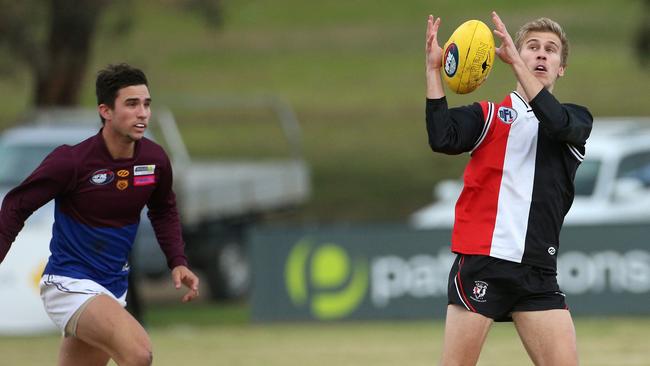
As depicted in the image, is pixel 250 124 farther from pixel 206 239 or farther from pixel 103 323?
pixel 103 323

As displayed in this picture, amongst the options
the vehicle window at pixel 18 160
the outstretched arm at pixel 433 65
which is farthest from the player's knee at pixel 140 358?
the vehicle window at pixel 18 160

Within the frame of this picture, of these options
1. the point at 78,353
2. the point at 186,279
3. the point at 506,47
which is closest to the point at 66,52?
the point at 186,279

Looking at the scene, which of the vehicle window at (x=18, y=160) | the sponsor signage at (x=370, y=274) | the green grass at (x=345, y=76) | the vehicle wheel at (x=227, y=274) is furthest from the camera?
the green grass at (x=345, y=76)

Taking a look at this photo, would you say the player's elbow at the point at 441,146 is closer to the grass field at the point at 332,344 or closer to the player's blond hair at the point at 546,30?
the player's blond hair at the point at 546,30

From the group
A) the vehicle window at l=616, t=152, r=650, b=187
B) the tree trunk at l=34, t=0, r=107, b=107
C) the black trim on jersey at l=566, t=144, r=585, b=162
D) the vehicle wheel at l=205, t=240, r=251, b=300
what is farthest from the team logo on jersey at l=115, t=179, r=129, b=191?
the tree trunk at l=34, t=0, r=107, b=107

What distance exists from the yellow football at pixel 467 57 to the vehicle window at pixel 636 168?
1071cm

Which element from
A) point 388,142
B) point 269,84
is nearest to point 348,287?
point 388,142

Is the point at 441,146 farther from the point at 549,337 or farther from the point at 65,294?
the point at 65,294

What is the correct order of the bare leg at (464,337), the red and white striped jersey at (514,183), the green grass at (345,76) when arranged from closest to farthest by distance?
the bare leg at (464,337) → the red and white striped jersey at (514,183) → the green grass at (345,76)

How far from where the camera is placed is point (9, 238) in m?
7.01

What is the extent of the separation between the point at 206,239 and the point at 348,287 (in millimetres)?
3814

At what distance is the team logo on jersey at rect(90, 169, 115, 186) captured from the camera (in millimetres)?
7090

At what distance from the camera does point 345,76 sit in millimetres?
48062

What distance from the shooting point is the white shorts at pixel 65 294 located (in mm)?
6996
